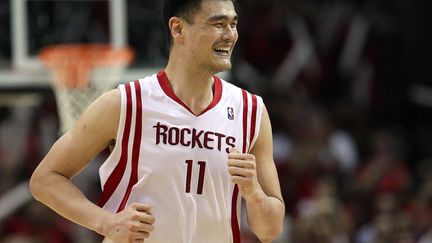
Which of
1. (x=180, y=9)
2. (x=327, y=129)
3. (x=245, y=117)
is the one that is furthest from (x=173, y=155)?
(x=327, y=129)

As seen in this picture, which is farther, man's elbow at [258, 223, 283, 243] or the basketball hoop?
the basketball hoop

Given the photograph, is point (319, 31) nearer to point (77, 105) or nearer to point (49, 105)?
point (49, 105)

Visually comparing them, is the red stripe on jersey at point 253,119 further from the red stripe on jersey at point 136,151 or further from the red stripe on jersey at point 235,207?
the red stripe on jersey at point 136,151

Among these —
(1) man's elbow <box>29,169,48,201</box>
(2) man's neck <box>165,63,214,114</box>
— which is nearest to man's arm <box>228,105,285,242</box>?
(2) man's neck <box>165,63,214,114</box>

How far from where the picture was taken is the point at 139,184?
456 centimetres

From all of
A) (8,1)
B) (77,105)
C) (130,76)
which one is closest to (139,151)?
(77,105)

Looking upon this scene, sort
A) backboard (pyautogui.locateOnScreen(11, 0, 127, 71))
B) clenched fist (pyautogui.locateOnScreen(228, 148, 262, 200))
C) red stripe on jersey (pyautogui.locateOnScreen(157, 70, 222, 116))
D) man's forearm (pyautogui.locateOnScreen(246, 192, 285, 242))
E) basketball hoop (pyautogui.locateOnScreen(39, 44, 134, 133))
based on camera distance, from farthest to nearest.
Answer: backboard (pyautogui.locateOnScreen(11, 0, 127, 71)) → basketball hoop (pyautogui.locateOnScreen(39, 44, 134, 133)) → red stripe on jersey (pyautogui.locateOnScreen(157, 70, 222, 116)) → man's forearm (pyautogui.locateOnScreen(246, 192, 285, 242)) → clenched fist (pyautogui.locateOnScreen(228, 148, 262, 200))

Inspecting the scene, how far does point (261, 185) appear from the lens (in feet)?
15.4

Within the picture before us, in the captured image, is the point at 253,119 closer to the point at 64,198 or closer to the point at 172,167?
the point at 172,167

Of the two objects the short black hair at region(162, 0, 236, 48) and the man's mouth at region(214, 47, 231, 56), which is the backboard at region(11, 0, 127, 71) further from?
the man's mouth at region(214, 47, 231, 56)

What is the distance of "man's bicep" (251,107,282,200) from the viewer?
4.70 m

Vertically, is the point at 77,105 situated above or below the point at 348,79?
above

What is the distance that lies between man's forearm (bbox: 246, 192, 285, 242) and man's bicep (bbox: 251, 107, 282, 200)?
4.1 inches

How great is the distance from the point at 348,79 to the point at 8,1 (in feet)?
20.4
